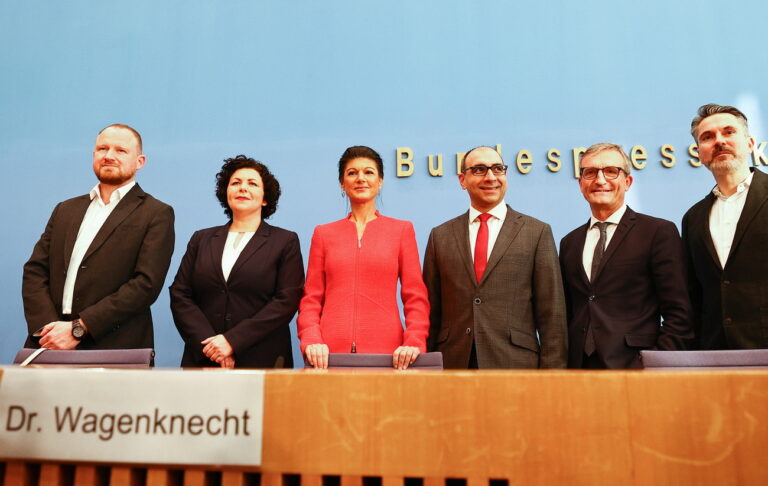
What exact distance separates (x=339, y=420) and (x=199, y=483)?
0.65 ft

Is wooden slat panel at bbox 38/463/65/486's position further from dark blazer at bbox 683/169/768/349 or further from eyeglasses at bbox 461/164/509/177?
dark blazer at bbox 683/169/768/349

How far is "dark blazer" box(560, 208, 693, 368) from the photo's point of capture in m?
1.91

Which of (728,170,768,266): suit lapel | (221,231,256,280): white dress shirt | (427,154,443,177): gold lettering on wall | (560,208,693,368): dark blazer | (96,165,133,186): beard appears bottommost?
(560,208,693,368): dark blazer

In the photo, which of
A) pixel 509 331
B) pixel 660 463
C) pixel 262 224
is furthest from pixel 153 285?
pixel 660 463

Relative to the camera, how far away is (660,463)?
69 cm

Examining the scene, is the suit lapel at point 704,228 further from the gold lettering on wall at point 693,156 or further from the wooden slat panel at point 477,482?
the wooden slat panel at point 477,482

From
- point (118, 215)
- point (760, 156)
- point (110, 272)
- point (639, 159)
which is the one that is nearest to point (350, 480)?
point (110, 272)

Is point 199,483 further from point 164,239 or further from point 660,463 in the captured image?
point 164,239

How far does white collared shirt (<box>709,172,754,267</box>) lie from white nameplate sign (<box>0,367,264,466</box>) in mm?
1837

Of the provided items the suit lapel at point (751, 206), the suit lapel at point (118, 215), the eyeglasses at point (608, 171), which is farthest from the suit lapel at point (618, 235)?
the suit lapel at point (118, 215)

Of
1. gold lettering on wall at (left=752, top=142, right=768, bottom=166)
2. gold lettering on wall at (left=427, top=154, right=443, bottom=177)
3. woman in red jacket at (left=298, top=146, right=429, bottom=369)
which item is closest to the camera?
woman in red jacket at (left=298, top=146, right=429, bottom=369)

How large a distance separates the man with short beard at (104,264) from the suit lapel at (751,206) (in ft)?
6.84

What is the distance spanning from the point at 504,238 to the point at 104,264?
4.96ft

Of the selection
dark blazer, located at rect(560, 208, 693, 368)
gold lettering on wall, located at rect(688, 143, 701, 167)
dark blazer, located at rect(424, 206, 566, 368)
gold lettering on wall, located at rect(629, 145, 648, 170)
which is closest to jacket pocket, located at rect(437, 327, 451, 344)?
dark blazer, located at rect(424, 206, 566, 368)
